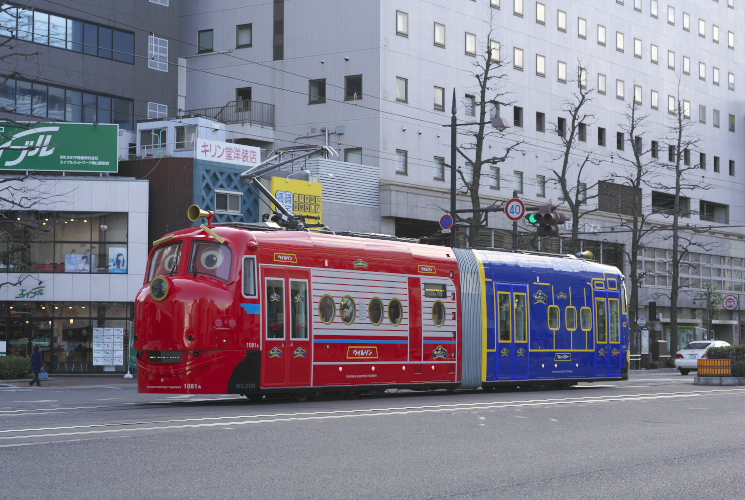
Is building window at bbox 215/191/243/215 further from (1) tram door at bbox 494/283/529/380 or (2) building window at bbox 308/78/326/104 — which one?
(1) tram door at bbox 494/283/529/380

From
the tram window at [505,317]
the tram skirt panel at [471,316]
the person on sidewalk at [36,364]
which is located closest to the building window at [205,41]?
the person on sidewalk at [36,364]

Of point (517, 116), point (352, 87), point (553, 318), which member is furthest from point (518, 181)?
point (553, 318)

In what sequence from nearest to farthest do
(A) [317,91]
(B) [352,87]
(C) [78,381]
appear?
1. (C) [78,381]
2. (B) [352,87]
3. (A) [317,91]

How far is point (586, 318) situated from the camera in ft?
94.2

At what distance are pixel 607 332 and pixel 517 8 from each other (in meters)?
33.0

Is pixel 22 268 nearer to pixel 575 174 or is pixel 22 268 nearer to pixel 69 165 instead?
pixel 69 165

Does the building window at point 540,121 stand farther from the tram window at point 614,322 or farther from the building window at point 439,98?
the tram window at point 614,322

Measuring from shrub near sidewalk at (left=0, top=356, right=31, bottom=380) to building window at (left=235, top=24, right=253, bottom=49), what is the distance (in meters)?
22.6

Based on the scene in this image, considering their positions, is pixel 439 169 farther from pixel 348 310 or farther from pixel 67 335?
pixel 348 310

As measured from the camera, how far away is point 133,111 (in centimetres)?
5503

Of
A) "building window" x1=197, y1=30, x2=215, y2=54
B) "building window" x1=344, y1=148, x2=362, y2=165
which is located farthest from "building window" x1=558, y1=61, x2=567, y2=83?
"building window" x1=197, y1=30, x2=215, y2=54

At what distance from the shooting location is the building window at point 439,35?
175ft

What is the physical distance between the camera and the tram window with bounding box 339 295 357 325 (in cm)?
2167

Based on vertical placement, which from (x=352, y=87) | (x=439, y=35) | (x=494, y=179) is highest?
(x=439, y=35)
